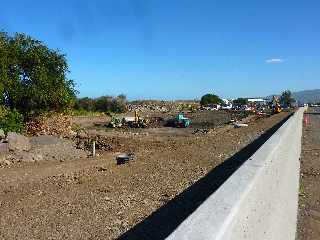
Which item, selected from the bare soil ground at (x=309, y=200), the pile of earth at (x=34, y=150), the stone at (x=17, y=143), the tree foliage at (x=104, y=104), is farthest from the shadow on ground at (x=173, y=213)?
the tree foliage at (x=104, y=104)

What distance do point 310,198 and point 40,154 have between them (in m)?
10.8

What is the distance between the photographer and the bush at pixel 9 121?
24219mm

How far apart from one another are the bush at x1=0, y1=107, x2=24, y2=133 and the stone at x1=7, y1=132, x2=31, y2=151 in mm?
3280

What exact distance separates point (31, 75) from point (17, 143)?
8.98 metres

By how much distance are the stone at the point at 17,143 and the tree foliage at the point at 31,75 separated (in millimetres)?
6673

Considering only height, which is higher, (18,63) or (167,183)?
(18,63)

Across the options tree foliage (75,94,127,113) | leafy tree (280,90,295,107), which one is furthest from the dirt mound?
leafy tree (280,90,295,107)

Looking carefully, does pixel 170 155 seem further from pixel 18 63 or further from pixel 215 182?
pixel 18 63

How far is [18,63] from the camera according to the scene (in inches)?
1113

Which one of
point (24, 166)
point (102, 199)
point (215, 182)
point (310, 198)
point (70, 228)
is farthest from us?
point (24, 166)

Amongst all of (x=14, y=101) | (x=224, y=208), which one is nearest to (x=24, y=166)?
(x=14, y=101)

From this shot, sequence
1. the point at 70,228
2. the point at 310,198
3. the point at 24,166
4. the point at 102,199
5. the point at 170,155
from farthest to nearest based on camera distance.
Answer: the point at 170,155 → the point at 24,166 → the point at 310,198 → the point at 102,199 → the point at 70,228

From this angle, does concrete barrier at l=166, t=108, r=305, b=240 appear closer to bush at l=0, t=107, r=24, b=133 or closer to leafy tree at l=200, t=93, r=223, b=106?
bush at l=0, t=107, r=24, b=133

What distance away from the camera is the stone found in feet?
64.6
